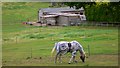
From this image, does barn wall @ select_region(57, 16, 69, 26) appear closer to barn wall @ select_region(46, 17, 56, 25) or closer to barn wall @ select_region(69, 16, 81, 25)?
barn wall @ select_region(69, 16, 81, 25)

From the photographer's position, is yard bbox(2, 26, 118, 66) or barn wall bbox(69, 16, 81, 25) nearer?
yard bbox(2, 26, 118, 66)

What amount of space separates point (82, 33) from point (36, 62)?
1624 cm

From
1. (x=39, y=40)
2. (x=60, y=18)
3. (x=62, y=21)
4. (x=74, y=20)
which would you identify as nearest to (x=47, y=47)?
(x=39, y=40)

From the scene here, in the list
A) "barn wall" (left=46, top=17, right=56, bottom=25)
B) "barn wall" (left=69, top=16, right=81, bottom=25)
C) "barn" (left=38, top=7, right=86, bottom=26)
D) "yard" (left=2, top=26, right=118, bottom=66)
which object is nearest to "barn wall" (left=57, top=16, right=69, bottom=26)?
"barn" (left=38, top=7, right=86, bottom=26)

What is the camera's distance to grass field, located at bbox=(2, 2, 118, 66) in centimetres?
1880

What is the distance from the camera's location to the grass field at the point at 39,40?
18797 millimetres

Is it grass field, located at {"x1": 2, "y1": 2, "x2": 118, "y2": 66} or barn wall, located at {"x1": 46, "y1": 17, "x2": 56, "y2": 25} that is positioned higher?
barn wall, located at {"x1": 46, "y1": 17, "x2": 56, "y2": 25}

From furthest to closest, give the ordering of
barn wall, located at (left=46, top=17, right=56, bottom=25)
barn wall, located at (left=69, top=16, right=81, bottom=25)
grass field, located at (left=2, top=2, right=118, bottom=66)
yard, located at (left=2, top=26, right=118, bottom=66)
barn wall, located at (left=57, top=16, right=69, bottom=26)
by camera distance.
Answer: barn wall, located at (left=46, top=17, right=56, bottom=25), barn wall, located at (left=57, top=16, right=69, bottom=26), barn wall, located at (left=69, top=16, right=81, bottom=25), grass field, located at (left=2, top=2, right=118, bottom=66), yard, located at (left=2, top=26, right=118, bottom=66)

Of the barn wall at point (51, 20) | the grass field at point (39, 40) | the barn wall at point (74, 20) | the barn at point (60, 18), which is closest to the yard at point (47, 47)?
the grass field at point (39, 40)

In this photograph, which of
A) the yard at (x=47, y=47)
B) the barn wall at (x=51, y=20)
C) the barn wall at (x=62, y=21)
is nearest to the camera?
the yard at (x=47, y=47)

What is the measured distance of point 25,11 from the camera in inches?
1930

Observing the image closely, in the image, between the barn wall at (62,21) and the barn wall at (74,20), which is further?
the barn wall at (62,21)

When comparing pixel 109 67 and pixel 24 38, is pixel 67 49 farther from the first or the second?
pixel 24 38

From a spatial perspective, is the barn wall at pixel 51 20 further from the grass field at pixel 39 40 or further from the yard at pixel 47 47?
the yard at pixel 47 47
